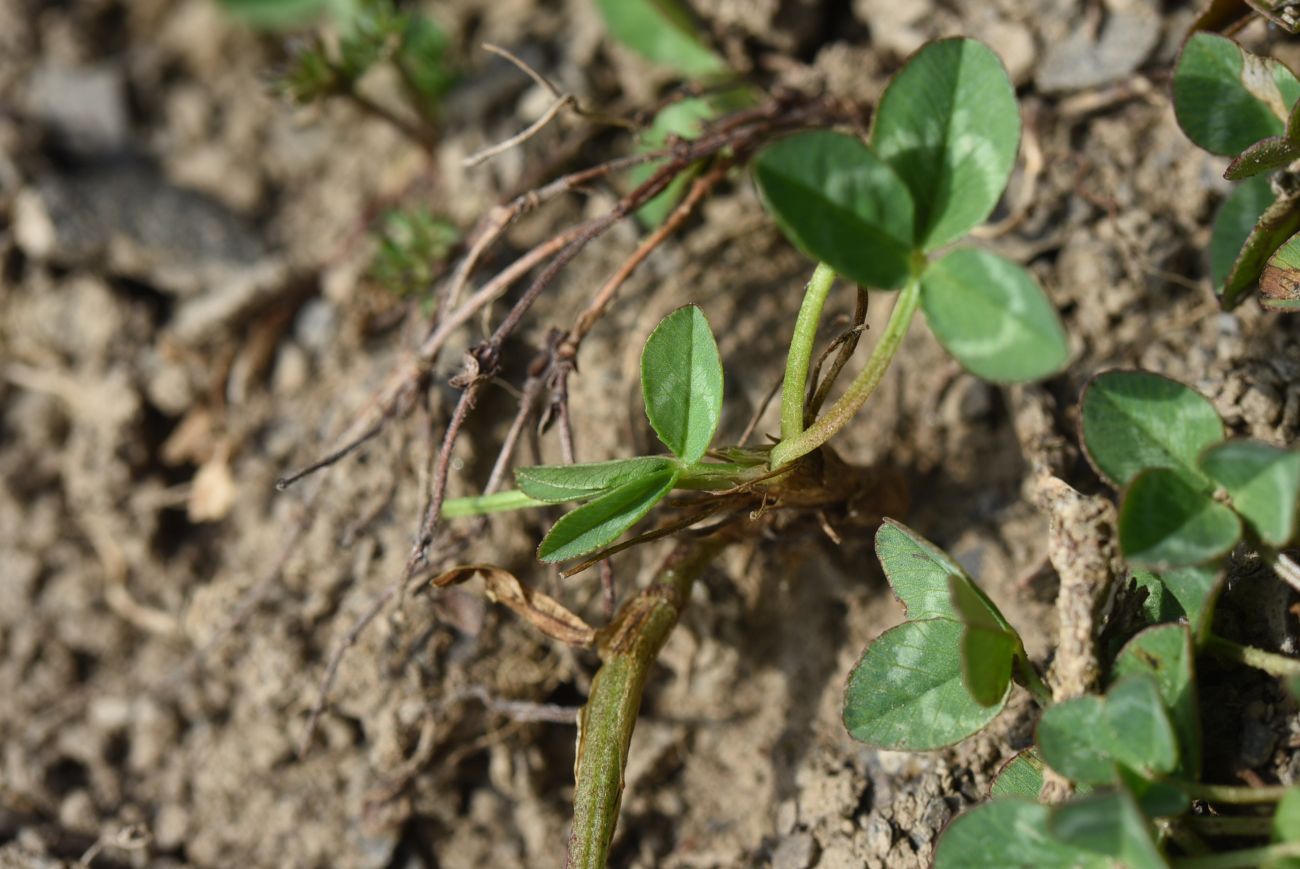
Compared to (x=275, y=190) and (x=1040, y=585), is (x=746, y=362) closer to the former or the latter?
(x=1040, y=585)

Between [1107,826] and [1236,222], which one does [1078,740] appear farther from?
[1236,222]

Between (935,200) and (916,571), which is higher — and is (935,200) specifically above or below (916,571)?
above

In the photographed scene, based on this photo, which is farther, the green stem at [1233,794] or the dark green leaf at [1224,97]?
the dark green leaf at [1224,97]

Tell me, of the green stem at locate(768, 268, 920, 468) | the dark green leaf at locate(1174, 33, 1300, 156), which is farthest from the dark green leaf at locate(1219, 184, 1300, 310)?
the green stem at locate(768, 268, 920, 468)

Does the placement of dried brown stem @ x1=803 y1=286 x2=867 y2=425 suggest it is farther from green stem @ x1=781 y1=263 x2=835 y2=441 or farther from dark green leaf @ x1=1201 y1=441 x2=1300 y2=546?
dark green leaf @ x1=1201 y1=441 x2=1300 y2=546

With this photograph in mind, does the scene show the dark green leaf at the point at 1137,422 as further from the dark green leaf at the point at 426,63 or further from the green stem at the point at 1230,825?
the dark green leaf at the point at 426,63

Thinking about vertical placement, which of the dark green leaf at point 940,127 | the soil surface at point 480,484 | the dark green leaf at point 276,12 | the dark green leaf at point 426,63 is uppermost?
the dark green leaf at point 940,127

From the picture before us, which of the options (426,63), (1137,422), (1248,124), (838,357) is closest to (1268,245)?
(1248,124)

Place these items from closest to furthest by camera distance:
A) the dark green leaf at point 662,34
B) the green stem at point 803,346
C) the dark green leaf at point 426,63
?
the green stem at point 803,346
the dark green leaf at point 662,34
the dark green leaf at point 426,63

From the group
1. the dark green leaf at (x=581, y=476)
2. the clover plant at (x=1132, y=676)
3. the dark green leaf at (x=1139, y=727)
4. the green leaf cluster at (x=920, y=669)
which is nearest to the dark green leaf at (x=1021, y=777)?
the clover plant at (x=1132, y=676)
